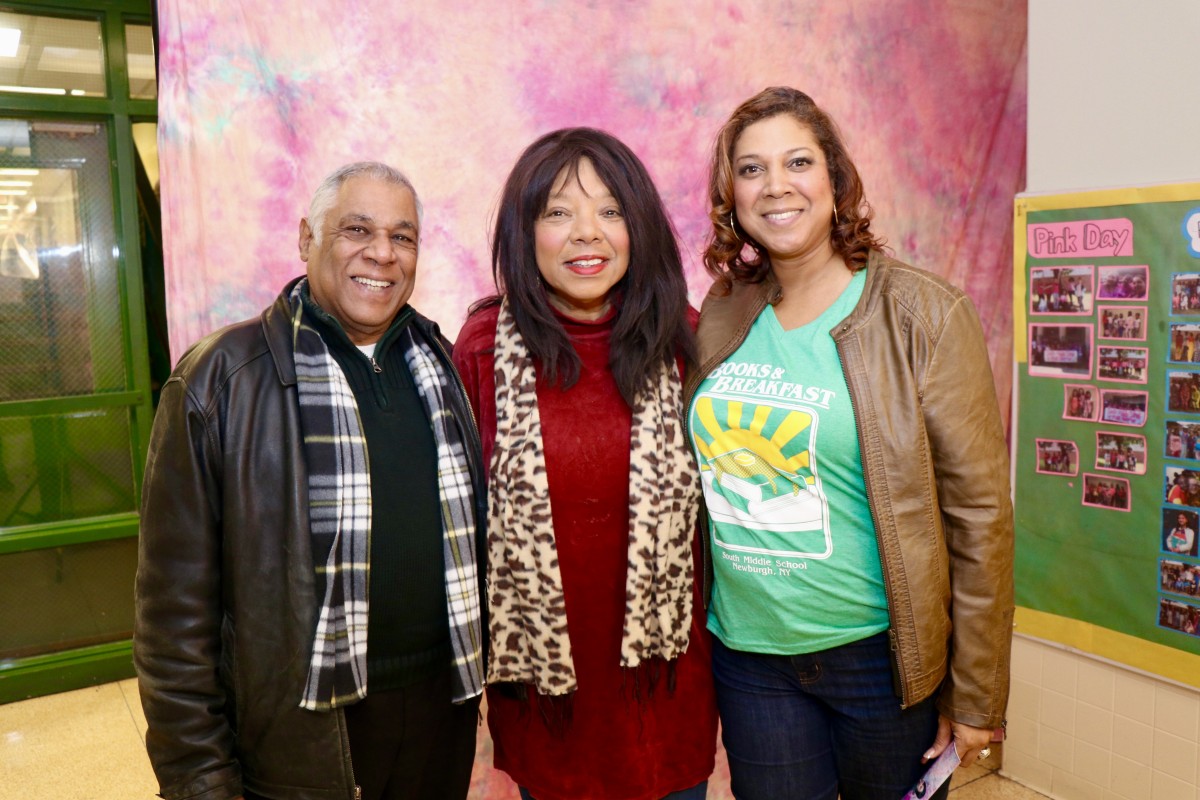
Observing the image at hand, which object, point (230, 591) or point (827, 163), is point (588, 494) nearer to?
point (230, 591)

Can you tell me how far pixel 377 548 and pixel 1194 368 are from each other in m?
2.24

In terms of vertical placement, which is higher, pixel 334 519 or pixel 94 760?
pixel 334 519

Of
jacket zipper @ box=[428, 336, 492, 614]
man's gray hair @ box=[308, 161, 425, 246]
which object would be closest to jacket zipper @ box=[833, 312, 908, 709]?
jacket zipper @ box=[428, 336, 492, 614]

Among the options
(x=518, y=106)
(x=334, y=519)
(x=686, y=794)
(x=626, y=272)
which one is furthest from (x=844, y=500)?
(x=518, y=106)

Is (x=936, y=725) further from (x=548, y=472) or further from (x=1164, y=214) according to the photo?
(x=1164, y=214)

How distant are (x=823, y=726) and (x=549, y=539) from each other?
24.6 inches

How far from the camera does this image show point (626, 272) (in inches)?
67.3

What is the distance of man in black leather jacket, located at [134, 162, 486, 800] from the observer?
1347 mm

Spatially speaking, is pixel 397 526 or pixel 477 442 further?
pixel 477 442

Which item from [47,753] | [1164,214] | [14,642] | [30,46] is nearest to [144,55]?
[30,46]

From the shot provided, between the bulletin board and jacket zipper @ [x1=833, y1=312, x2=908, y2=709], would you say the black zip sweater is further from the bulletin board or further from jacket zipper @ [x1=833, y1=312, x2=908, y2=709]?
the bulletin board

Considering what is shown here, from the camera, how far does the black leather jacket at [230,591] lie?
1341mm

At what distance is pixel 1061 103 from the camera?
8.84 feet

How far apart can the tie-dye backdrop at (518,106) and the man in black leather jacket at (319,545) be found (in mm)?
551
